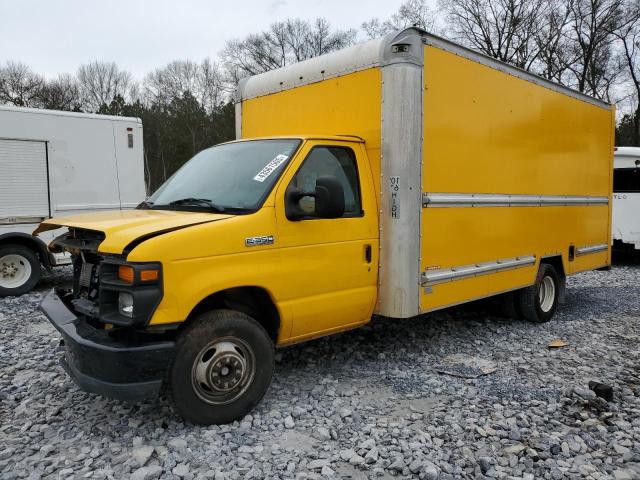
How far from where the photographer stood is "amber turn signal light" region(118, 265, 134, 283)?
3.53 metres

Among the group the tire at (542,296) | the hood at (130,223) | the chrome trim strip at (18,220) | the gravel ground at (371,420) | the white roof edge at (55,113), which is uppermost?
the white roof edge at (55,113)

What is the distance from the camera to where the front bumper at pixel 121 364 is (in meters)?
3.58

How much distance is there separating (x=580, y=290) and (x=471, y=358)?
535cm

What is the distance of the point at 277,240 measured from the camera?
4215 mm

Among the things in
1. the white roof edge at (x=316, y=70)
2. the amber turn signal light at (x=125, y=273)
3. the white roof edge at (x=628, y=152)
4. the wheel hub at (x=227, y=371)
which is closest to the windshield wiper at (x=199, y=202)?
the amber turn signal light at (x=125, y=273)

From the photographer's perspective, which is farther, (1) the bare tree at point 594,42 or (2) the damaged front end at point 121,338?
(1) the bare tree at point 594,42

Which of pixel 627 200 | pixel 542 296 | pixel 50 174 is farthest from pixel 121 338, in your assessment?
pixel 627 200

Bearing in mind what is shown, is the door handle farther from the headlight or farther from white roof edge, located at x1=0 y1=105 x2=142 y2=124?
white roof edge, located at x1=0 y1=105 x2=142 y2=124

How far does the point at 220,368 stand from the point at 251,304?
630 mm

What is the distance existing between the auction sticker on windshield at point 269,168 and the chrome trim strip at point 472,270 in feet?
5.77

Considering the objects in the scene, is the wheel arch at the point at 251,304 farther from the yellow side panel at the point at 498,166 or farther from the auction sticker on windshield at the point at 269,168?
the yellow side panel at the point at 498,166

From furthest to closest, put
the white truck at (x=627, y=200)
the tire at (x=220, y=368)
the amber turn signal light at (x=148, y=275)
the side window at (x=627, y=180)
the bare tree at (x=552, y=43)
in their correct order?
the bare tree at (x=552, y=43) < the side window at (x=627, y=180) < the white truck at (x=627, y=200) < the tire at (x=220, y=368) < the amber turn signal light at (x=148, y=275)

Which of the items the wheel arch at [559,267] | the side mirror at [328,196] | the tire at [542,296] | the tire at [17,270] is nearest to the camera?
the side mirror at [328,196]

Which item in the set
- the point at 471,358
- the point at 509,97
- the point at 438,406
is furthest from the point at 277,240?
the point at 509,97
